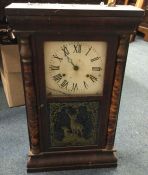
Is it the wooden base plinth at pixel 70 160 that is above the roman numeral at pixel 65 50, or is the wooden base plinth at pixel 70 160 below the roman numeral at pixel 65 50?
below

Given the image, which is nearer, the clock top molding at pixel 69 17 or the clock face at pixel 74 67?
the clock top molding at pixel 69 17

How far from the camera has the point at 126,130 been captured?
4.87 ft

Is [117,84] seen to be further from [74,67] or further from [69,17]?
[69,17]

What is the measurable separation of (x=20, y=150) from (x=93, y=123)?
0.47 metres

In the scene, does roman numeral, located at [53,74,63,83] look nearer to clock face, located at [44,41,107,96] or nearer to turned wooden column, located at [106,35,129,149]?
clock face, located at [44,41,107,96]

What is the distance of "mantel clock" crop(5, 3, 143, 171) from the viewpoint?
0.82 metres

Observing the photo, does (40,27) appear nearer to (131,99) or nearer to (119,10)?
(119,10)

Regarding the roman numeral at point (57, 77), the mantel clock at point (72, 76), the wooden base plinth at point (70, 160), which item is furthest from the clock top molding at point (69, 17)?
the wooden base plinth at point (70, 160)

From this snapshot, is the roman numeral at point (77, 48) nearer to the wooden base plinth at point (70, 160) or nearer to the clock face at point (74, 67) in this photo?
the clock face at point (74, 67)

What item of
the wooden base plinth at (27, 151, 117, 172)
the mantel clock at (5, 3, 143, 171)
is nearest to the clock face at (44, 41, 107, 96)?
the mantel clock at (5, 3, 143, 171)

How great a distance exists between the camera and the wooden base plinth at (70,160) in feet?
3.81

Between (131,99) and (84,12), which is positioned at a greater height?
(84,12)

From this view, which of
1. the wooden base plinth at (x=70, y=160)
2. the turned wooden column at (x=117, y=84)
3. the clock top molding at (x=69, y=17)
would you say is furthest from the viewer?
the wooden base plinth at (x=70, y=160)

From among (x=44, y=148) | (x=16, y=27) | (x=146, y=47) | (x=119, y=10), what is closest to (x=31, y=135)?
(x=44, y=148)
